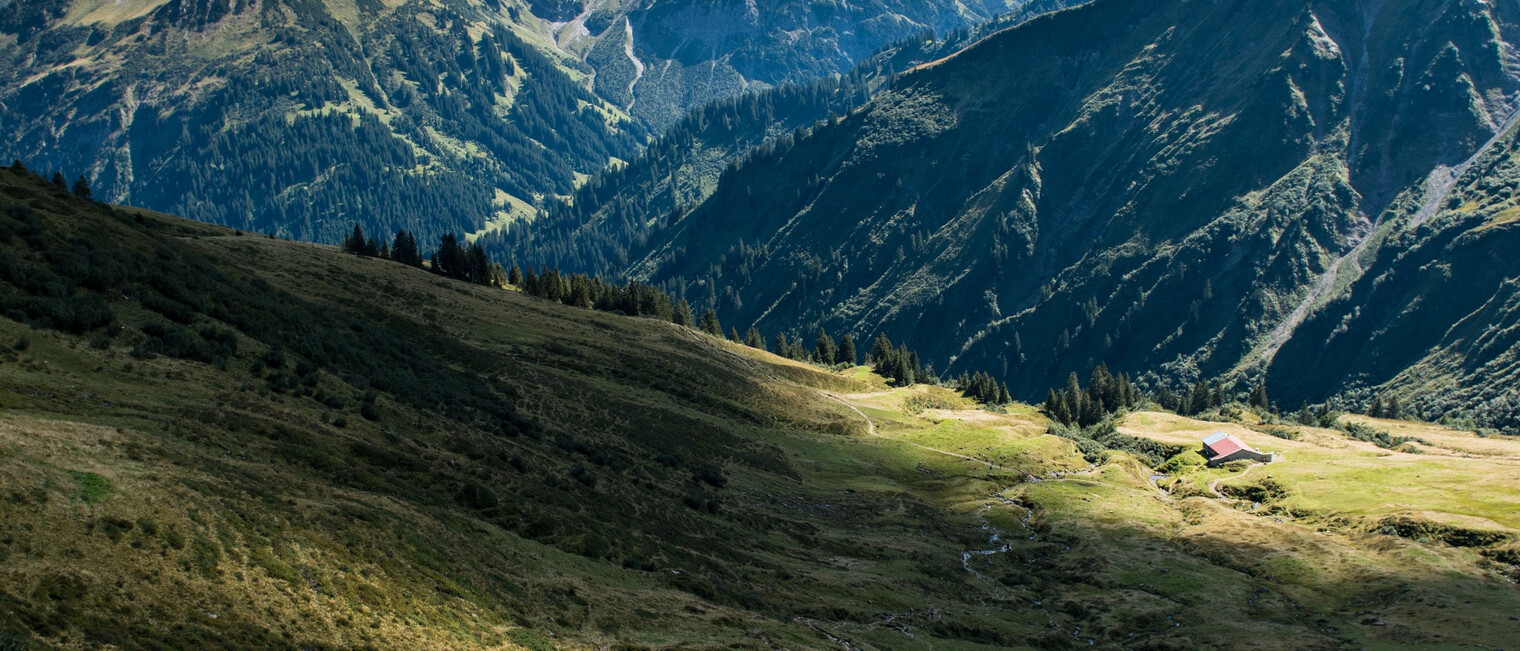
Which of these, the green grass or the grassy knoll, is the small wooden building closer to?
the grassy knoll

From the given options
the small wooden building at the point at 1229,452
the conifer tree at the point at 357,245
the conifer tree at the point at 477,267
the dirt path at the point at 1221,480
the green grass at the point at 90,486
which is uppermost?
the conifer tree at the point at 357,245

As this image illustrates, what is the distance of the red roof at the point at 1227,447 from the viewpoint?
11081cm

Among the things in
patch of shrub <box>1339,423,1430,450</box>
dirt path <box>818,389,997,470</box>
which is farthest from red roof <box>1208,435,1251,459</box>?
patch of shrub <box>1339,423,1430,450</box>

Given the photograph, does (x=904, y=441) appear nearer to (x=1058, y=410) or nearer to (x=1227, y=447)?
(x=1227, y=447)

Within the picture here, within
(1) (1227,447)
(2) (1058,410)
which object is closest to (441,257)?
(2) (1058,410)

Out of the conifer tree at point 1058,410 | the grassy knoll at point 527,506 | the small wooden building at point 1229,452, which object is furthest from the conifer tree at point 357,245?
the small wooden building at point 1229,452

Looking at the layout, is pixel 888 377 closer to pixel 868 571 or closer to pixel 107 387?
pixel 868 571

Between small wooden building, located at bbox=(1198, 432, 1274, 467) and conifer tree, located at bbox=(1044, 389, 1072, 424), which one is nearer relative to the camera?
small wooden building, located at bbox=(1198, 432, 1274, 467)

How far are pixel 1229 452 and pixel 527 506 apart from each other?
9273 cm

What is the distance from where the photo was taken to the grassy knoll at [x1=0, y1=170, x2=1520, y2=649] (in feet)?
97.3

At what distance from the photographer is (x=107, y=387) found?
41.3 metres

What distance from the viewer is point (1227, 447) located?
112 m

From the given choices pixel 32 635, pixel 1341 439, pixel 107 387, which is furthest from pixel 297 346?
pixel 1341 439

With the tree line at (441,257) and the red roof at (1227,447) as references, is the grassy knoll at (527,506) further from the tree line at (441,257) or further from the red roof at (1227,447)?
the tree line at (441,257)
